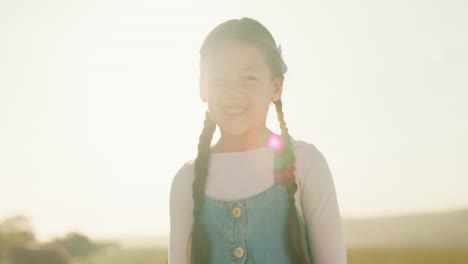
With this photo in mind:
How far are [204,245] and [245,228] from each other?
0.27m

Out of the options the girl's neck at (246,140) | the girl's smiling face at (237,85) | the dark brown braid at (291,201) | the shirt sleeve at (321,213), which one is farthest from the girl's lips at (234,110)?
the shirt sleeve at (321,213)

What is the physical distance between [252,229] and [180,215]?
1.78 ft

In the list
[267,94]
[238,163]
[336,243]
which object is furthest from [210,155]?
[336,243]

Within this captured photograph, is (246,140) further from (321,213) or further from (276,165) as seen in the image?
(321,213)

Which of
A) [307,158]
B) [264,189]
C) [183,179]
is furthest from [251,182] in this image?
[183,179]

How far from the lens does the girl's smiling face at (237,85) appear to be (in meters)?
3.64

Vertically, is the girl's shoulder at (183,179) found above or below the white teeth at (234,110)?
below

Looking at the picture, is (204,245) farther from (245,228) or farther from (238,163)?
(238,163)

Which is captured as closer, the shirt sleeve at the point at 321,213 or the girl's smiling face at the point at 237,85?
the shirt sleeve at the point at 321,213

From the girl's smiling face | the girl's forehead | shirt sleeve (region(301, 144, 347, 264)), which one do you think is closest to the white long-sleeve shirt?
shirt sleeve (region(301, 144, 347, 264))

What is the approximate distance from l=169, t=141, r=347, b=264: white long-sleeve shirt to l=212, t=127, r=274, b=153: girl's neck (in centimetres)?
5

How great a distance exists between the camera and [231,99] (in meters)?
3.64

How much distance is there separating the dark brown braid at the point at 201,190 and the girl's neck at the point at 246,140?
0.38 ft

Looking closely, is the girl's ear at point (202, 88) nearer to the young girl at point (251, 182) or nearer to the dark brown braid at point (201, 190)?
the young girl at point (251, 182)
